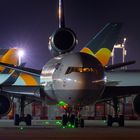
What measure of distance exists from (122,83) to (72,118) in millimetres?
14672

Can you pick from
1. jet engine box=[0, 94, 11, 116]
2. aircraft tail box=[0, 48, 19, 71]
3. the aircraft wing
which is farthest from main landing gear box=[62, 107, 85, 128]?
aircraft tail box=[0, 48, 19, 71]

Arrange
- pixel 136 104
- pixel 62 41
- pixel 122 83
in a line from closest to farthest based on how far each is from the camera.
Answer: pixel 62 41 → pixel 136 104 → pixel 122 83

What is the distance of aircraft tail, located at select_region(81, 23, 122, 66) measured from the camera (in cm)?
4459

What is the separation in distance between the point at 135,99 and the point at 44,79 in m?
6.70

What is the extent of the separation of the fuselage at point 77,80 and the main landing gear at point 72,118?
0.69 meters

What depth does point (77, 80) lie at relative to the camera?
29.0 metres

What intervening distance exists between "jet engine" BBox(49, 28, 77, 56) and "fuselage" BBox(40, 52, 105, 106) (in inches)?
131

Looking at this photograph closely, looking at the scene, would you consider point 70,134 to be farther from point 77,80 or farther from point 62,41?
point 62,41

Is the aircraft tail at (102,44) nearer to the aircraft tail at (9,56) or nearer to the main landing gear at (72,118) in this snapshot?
the main landing gear at (72,118)

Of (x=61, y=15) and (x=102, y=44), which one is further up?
(x=61, y=15)

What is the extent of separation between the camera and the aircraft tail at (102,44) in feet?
146

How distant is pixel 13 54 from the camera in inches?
2547

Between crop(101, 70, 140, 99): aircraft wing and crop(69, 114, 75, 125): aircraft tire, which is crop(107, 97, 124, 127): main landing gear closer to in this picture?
crop(101, 70, 140, 99): aircraft wing

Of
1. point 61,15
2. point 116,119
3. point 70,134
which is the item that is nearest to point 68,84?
point 70,134
